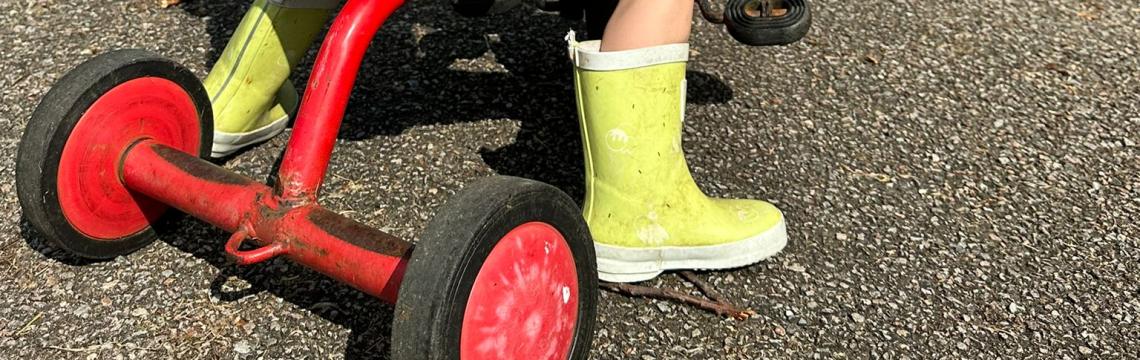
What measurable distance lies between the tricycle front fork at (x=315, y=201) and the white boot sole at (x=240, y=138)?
0.48 metres

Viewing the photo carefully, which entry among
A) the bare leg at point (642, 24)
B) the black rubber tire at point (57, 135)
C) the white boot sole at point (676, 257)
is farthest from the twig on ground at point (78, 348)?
the bare leg at point (642, 24)

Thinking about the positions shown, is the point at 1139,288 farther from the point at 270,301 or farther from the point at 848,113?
the point at 270,301

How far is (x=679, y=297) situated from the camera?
210 cm

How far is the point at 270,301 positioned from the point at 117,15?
1.60 m

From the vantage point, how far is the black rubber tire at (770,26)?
2.29 metres

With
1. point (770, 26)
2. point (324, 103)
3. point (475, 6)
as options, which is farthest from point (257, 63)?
point (770, 26)

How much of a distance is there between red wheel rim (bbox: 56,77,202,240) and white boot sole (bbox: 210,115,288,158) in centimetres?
20

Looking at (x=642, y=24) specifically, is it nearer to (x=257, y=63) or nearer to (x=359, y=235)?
(x=359, y=235)

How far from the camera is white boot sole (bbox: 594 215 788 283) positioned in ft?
6.91

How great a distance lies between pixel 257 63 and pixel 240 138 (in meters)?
0.21

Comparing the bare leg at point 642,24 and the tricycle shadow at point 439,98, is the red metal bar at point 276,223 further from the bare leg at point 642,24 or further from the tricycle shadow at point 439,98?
the bare leg at point 642,24

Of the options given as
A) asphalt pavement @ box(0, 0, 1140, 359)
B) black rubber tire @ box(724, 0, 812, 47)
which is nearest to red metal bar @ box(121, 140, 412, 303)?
asphalt pavement @ box(0, 0, 1140, 359)

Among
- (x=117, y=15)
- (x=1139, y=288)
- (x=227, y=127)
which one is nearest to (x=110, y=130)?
(x=227, y=127)

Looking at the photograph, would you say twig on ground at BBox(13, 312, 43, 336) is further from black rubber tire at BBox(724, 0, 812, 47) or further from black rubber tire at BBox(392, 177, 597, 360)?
black rubber tire at BBox(724, 0, 812, 47)
